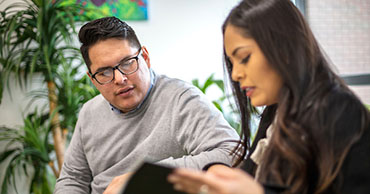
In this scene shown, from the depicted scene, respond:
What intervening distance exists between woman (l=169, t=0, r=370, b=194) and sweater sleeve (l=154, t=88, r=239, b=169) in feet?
1.11

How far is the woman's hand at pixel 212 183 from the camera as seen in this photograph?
60 centimetres

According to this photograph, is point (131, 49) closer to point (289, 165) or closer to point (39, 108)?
point (289, 165)

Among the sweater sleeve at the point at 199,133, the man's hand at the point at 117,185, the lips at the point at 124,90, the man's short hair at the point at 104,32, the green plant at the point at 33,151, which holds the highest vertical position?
the man's short hair at the point at 104,32

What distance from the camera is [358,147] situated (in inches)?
30.2

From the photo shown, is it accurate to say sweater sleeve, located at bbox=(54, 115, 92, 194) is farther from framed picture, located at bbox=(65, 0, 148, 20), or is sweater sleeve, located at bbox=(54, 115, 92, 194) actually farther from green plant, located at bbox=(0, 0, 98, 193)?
framed picture, located at bbox=(65, 0, 148, 20)

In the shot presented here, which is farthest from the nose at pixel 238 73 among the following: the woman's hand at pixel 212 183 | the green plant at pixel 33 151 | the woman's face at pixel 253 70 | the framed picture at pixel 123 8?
the framed picture at pixel 123 8

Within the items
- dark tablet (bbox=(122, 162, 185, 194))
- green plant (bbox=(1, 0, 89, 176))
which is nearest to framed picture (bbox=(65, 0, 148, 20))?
green plant (bbox=(1, 0, 89, 176))

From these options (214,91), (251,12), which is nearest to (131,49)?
(251,12)

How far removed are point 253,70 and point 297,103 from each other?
12cm

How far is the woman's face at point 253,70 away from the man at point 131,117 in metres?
0.49

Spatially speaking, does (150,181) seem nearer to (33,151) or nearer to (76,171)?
(76,171)

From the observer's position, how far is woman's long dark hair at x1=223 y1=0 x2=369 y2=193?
777 millimetres

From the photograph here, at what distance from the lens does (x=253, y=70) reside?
89cm

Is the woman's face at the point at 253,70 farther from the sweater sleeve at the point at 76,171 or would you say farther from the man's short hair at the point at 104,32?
the sweater sleeve at the point at 76,171
